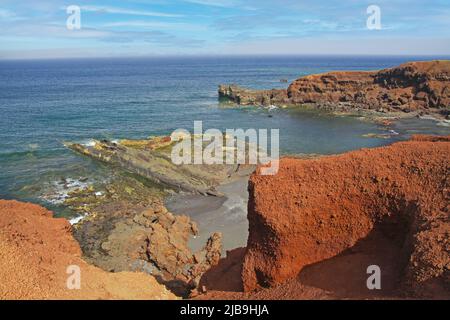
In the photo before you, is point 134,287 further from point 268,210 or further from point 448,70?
point 448,70

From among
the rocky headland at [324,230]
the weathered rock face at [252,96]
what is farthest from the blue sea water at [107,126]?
the rocky headland at [324,230]

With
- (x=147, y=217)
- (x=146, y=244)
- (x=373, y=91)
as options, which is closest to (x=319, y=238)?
(x=146, y=244)

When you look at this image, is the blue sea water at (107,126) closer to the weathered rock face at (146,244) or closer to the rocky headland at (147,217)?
the rocky headland at (147,217)

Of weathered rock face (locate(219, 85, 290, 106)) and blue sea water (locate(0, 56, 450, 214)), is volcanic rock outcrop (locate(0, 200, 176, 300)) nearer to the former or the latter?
blue sea water (locate(0, 56, 450, 214))
